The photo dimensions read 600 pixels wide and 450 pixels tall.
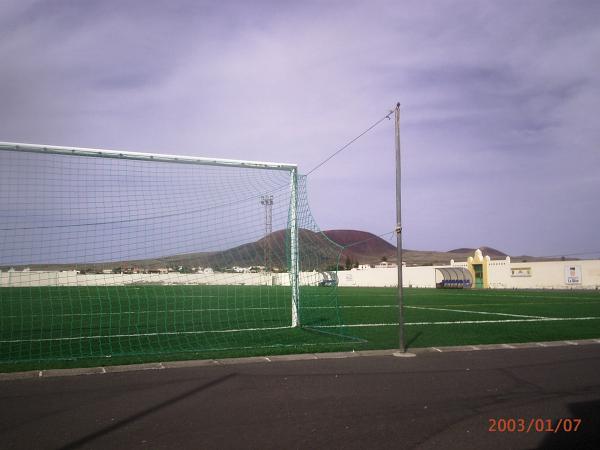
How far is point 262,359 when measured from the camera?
8.73 meters

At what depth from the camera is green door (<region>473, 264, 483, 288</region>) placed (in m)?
51.9

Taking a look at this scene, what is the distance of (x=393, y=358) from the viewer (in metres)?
8.88

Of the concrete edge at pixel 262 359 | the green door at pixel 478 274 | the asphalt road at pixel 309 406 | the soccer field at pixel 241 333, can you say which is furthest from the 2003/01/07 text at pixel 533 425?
the green door at pixel 478 274

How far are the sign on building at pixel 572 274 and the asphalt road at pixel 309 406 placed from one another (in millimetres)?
40352

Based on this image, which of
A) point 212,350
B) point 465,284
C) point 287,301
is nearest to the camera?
point 212,350

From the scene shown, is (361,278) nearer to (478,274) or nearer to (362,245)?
(478,274)

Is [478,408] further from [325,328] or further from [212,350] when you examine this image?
[325,328]

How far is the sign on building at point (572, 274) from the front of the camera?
4416 centimetres

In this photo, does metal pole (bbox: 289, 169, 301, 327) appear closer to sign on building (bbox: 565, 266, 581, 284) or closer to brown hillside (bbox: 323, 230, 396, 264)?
brown hillside (bbox: 323, 230, 396, 264)

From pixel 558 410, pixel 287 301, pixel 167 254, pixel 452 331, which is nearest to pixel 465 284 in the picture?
pixel 287 301

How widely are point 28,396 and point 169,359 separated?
2.70 metres

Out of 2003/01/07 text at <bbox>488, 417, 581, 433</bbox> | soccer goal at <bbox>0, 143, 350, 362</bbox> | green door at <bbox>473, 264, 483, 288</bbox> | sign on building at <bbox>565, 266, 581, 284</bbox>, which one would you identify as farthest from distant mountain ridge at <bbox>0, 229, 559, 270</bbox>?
green door at <bbox>473, 264, 483, 288</bbox>

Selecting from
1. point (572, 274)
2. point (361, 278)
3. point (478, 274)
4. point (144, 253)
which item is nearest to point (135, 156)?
point (144, 253)

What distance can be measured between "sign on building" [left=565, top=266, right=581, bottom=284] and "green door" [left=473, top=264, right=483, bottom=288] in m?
8.55
